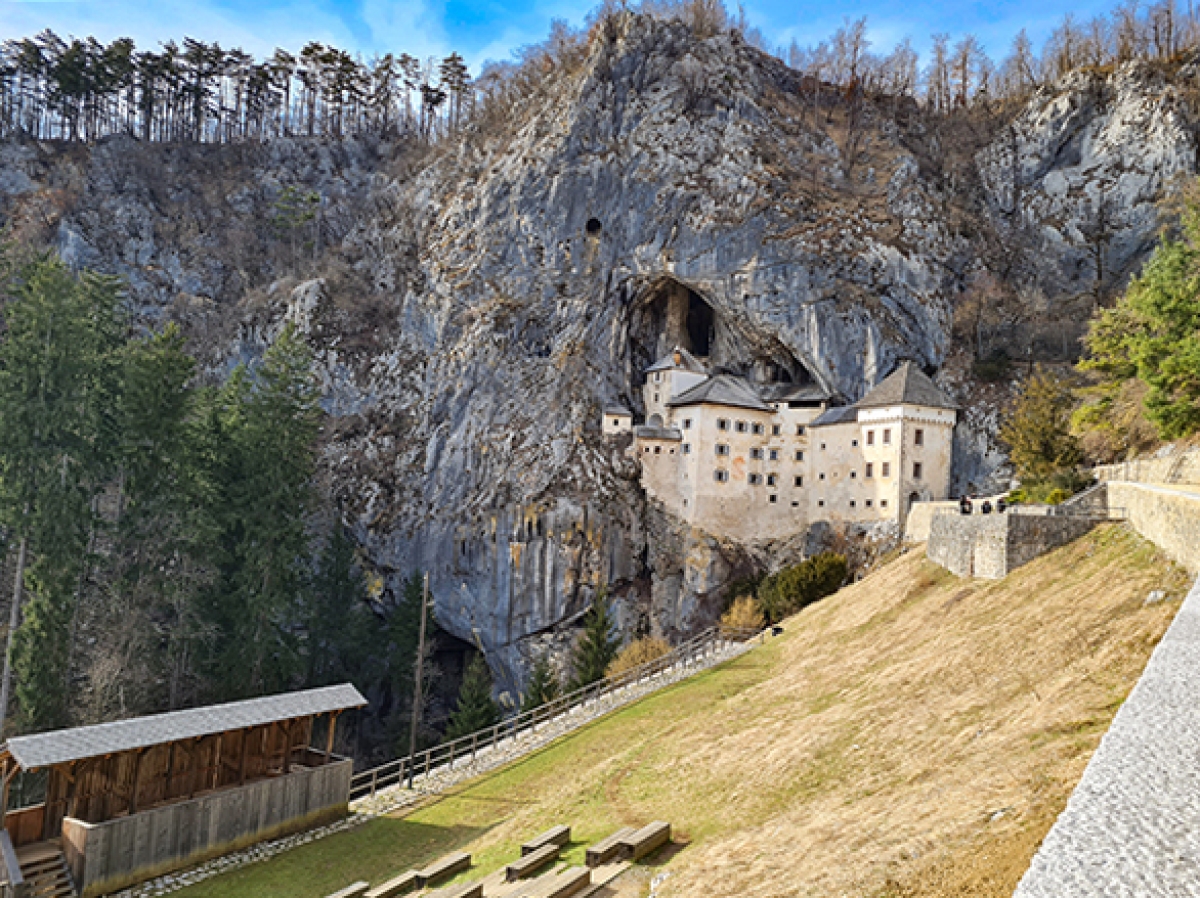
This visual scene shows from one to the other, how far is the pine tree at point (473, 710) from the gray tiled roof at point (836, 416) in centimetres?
2427

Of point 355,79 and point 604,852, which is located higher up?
point 355,79

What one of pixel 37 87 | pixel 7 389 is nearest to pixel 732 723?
pixel 7 389

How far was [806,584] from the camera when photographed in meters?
36.4

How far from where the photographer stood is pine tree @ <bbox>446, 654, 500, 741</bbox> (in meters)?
38.1

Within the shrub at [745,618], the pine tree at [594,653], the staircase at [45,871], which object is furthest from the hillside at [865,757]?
the pine tree at [594,653]

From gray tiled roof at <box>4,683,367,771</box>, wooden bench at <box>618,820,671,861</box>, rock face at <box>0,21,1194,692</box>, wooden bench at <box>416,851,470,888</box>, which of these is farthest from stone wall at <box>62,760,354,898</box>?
rock face at <box>0,21,1194,692</box>

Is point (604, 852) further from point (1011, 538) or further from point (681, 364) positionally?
point (681, 364)

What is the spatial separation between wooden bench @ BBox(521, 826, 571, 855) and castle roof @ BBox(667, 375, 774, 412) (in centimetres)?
3660

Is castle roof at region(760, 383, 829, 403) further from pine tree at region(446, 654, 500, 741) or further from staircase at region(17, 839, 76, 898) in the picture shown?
staircase at region(17, 839, 76, 898)

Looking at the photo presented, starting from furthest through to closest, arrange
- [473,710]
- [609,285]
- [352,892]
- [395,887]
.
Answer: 1. [609,285]
2. [473,710]
3. [352,892]
4. [395,887]

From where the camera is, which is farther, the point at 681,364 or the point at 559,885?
the point at 681,364

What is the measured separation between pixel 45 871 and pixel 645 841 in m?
13.0

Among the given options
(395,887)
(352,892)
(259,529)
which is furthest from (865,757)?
(259,529)

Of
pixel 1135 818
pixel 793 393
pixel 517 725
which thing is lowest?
pixel 517 725
